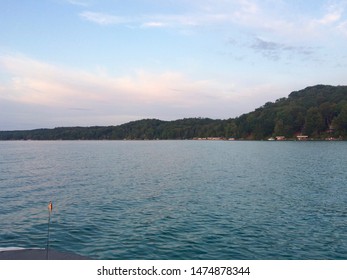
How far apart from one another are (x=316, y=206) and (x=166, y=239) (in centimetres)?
1925

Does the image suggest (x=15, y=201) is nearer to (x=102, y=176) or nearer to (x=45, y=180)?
(x=45, y=180)

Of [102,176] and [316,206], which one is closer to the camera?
[316,206]

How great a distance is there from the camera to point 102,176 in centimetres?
6125

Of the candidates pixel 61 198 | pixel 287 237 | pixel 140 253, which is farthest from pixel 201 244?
pixel 61 198

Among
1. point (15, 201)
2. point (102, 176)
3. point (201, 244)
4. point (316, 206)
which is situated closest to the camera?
point (201, 244)

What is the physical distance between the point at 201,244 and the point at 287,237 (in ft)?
22.1
